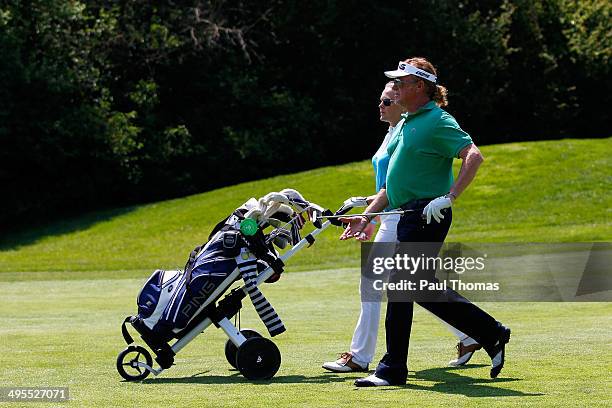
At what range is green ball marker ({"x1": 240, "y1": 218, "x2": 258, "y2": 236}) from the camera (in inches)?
315

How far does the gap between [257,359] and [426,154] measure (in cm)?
169

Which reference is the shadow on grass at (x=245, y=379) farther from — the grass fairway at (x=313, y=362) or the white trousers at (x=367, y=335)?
the white trousers at (x=367, y=335)

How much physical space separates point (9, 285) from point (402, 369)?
35.3 ft

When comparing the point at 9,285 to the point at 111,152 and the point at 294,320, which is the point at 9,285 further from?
the point at 111,152

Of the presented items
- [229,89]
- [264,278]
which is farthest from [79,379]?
[229,89]

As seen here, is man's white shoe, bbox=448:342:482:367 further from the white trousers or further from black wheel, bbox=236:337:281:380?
black wheel, bbox=236:337:281:380

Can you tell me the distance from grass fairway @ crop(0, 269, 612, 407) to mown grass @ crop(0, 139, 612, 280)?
813 centimetres

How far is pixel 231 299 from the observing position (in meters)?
8.30

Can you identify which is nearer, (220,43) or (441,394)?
(441,394)

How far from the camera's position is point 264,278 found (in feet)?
26.9

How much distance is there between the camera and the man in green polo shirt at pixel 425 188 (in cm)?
743

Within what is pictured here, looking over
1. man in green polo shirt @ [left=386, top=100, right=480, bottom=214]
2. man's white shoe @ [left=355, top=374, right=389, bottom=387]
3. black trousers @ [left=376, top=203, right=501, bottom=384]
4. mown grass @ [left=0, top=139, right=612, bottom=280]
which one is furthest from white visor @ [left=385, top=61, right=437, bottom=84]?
mown grass @ [left=0, top=139, right=612, bottom=280]

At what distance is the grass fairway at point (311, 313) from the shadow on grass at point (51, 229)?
0.09 m

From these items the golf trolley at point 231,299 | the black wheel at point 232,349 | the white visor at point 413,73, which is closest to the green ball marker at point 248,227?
the golf trolley at point 231,299
